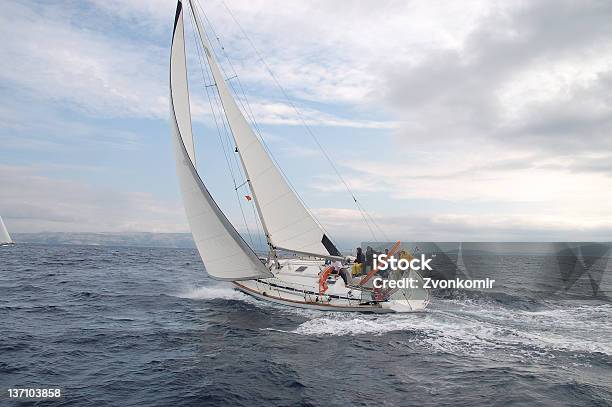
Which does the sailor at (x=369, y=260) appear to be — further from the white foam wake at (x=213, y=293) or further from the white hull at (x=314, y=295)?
the white foam wake at (x=213, y=293)

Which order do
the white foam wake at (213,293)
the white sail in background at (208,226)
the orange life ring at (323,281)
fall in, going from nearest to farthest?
the white sail in background at (208,226)
the orange life ring at (323,281)
the white foam wake at (213,293)

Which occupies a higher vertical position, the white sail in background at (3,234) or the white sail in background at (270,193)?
the white sail in background at (270,193)

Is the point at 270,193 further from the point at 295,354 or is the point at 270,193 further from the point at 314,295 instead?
the point at 295,354

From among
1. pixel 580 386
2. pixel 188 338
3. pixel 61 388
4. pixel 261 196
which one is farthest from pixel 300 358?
pixel 261 196

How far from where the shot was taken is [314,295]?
832 inches

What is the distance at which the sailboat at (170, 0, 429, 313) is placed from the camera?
20.7 meters

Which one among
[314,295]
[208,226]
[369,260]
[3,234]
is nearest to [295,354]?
[314,295]

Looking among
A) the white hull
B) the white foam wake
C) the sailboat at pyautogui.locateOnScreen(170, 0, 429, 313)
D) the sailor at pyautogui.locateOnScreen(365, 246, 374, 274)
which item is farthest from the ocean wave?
the white foam wake

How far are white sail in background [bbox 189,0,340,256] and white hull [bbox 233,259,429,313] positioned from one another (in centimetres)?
184

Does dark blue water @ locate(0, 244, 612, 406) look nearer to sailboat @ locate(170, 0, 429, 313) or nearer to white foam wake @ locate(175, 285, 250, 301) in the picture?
sailboat @ locate(170, 0, 429, 313)

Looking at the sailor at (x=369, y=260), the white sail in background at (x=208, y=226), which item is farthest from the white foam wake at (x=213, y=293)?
the sailor at (x=369, y=260)

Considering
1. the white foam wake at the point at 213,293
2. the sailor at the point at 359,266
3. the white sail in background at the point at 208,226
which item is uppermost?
the white sail in background at the point at 208,226

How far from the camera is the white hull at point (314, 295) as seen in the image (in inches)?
806

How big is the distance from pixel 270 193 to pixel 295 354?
35.0ft
